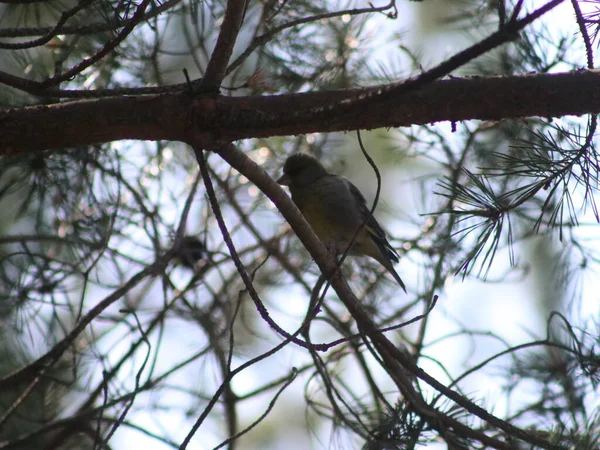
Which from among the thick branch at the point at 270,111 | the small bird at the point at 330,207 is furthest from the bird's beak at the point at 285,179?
the thick branch at the point at 270,111

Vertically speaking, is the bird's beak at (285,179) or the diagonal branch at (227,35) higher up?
the bird's beak at (285,179)

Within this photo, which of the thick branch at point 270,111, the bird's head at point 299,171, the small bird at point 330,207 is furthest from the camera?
the bird's head at point 299,171

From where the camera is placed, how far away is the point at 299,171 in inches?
190

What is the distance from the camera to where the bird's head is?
4.81 meters

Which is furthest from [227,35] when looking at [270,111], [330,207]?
[330,207]

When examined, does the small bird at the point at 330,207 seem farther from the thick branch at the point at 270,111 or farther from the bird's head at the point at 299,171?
the thick branch at the point at 270,111

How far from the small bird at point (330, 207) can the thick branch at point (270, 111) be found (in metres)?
2.12

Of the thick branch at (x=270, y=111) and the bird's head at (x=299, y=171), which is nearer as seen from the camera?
the thick branch at (x=270, y=111)

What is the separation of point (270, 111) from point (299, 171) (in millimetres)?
2393

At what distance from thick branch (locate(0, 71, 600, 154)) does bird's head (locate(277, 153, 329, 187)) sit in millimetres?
2329

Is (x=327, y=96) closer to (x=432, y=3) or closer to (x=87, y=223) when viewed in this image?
(x=87, y=223)

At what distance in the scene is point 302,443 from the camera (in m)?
6.48

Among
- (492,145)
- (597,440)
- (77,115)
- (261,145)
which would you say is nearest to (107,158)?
(261,145)

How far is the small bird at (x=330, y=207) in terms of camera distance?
4.53 m
